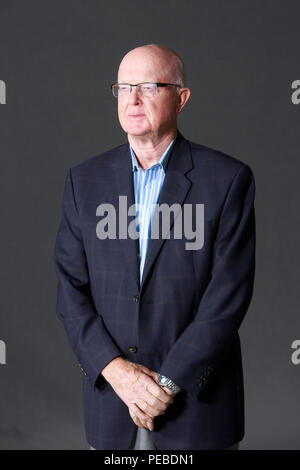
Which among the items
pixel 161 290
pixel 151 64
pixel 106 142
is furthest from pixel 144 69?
pixel 106 142

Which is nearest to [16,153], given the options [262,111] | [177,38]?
[177,38]

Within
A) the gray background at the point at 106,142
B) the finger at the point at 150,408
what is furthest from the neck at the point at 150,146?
the gray background at the point at 106,142

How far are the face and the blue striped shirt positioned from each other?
105 millimetres

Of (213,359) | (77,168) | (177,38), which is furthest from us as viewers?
(177,38)

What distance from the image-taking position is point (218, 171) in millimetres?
2473

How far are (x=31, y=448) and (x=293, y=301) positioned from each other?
1473 millimetres

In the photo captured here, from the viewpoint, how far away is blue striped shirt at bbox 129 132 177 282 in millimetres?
2467

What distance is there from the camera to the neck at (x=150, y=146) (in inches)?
97.7

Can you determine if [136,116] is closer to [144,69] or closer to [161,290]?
[144,69]

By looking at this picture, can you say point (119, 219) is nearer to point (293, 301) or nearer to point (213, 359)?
point (213, 359)

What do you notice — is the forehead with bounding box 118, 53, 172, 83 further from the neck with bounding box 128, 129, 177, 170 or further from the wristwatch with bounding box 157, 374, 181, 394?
the wristwatch with bounding box 157, 374, 181, 394

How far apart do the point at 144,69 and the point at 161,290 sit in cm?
64

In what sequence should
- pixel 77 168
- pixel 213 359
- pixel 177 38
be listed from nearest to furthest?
pixel 213 359
pixel 77 168
pixel 177 38

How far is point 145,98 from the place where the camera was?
241cm
